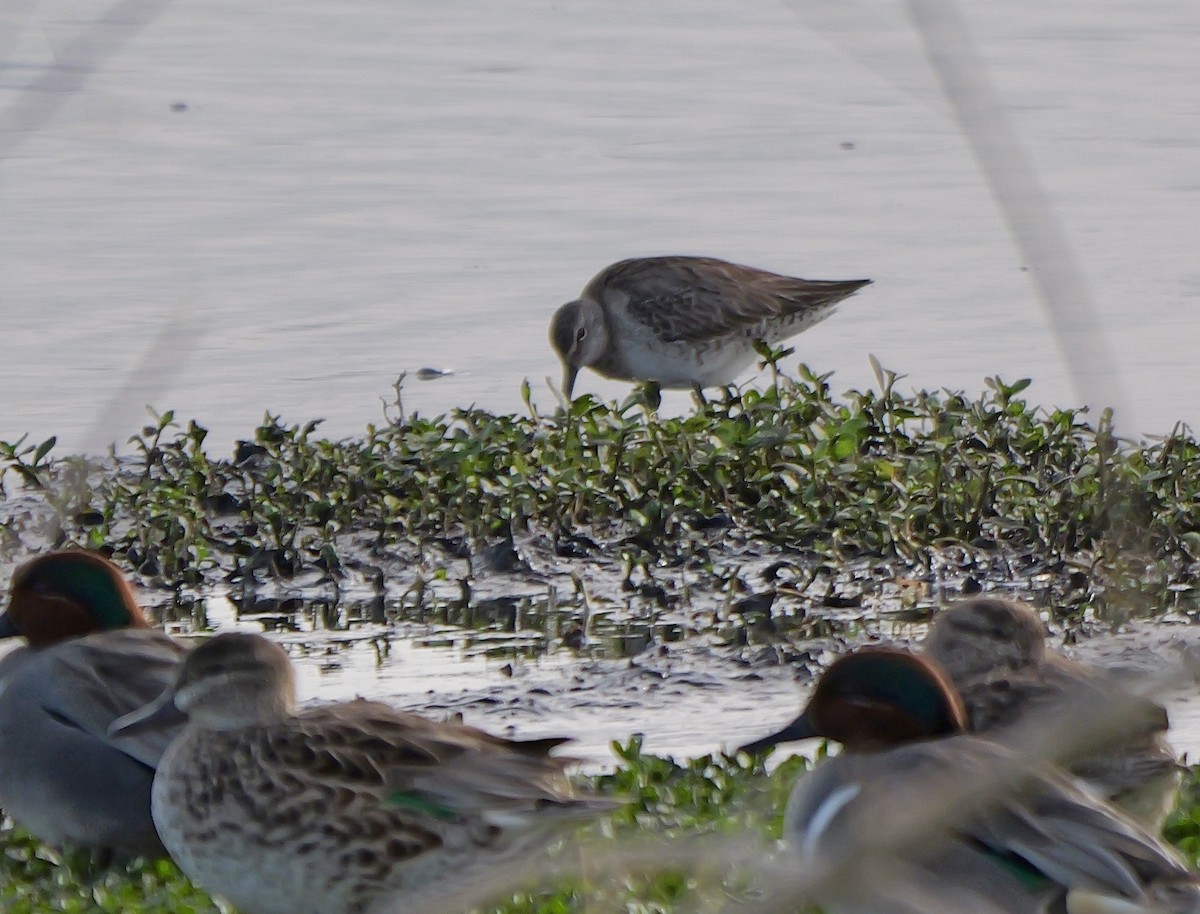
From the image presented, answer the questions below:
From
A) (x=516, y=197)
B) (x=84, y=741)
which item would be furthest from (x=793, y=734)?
(x=516, y=197)

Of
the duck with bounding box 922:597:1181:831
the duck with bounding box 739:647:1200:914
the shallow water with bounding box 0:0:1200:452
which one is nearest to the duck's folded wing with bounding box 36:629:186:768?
the duck with bounding box 739:647:1200:914

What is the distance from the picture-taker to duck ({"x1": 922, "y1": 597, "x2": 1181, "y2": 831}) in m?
4.41

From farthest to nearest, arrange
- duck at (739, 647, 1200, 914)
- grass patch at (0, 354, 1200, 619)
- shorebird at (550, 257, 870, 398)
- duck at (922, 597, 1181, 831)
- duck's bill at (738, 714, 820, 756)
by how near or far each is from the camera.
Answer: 1. shorebird at (550, 257, 870, 398)
2. grass patch at (0, 354, 1200, 619)
3. duck at (922, 597, 1181, 831)
4. duck's bill at (738, 714, 820, 756)
5. duck at (739, 647, 1200, 914)

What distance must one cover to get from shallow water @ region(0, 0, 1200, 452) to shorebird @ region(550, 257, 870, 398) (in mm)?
298

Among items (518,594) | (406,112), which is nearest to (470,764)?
(518,594)

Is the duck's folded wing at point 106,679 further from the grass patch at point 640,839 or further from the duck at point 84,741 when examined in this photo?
the grass patch at point 640,839

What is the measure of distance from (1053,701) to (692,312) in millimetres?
5889

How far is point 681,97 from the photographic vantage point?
14.8 meters

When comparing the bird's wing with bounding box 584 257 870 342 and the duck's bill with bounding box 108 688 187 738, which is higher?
the bird's wing with bounding box 584 257 870 342

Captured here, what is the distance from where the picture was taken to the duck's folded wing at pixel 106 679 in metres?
4.77

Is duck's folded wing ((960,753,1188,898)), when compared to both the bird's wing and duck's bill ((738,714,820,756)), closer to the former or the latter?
duck's bill ((738,714,820,756))

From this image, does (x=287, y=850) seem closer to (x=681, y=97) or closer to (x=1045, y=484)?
(x=1045, y=484)

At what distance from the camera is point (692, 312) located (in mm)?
10195

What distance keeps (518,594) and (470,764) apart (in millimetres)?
2708
